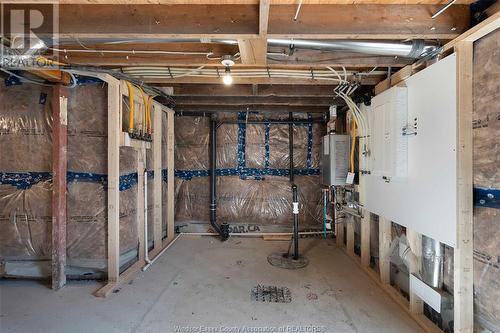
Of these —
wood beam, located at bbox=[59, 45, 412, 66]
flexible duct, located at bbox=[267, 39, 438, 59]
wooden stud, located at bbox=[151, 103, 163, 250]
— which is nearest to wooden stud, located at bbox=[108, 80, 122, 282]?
wood beam, located at bbox=[59, 45, 412, 66]

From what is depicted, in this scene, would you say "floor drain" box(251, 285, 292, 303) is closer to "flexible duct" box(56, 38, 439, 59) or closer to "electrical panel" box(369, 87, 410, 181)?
"electrical panel" box(369, 87, 410, 181)

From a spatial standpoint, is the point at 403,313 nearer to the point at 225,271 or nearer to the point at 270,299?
the point at 270,299

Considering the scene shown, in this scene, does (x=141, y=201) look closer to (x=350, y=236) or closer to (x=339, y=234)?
(x=350, y=236)

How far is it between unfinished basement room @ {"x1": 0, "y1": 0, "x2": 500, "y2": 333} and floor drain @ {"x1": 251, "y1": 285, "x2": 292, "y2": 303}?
0.02 meters

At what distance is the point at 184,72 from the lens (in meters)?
2.53

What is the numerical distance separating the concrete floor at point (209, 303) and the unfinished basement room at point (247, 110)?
0.7 inches

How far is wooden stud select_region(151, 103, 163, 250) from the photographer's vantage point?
350 centimetres

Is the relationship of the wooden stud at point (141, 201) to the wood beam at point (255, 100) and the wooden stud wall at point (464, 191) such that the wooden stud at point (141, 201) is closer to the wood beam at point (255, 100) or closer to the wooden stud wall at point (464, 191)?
the wood beam at point (255, 100)

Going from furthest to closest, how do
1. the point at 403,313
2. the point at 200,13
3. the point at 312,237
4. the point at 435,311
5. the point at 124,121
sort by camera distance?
the point at 312,237, the point at 124,121, the point at 403,313, the point at 435,311, the point at 200,13

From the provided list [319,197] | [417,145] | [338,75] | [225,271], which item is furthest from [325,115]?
[225,271]

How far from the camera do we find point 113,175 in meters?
2.55

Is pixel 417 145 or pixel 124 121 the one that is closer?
pixel 417 145

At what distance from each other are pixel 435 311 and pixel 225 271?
1.90m
